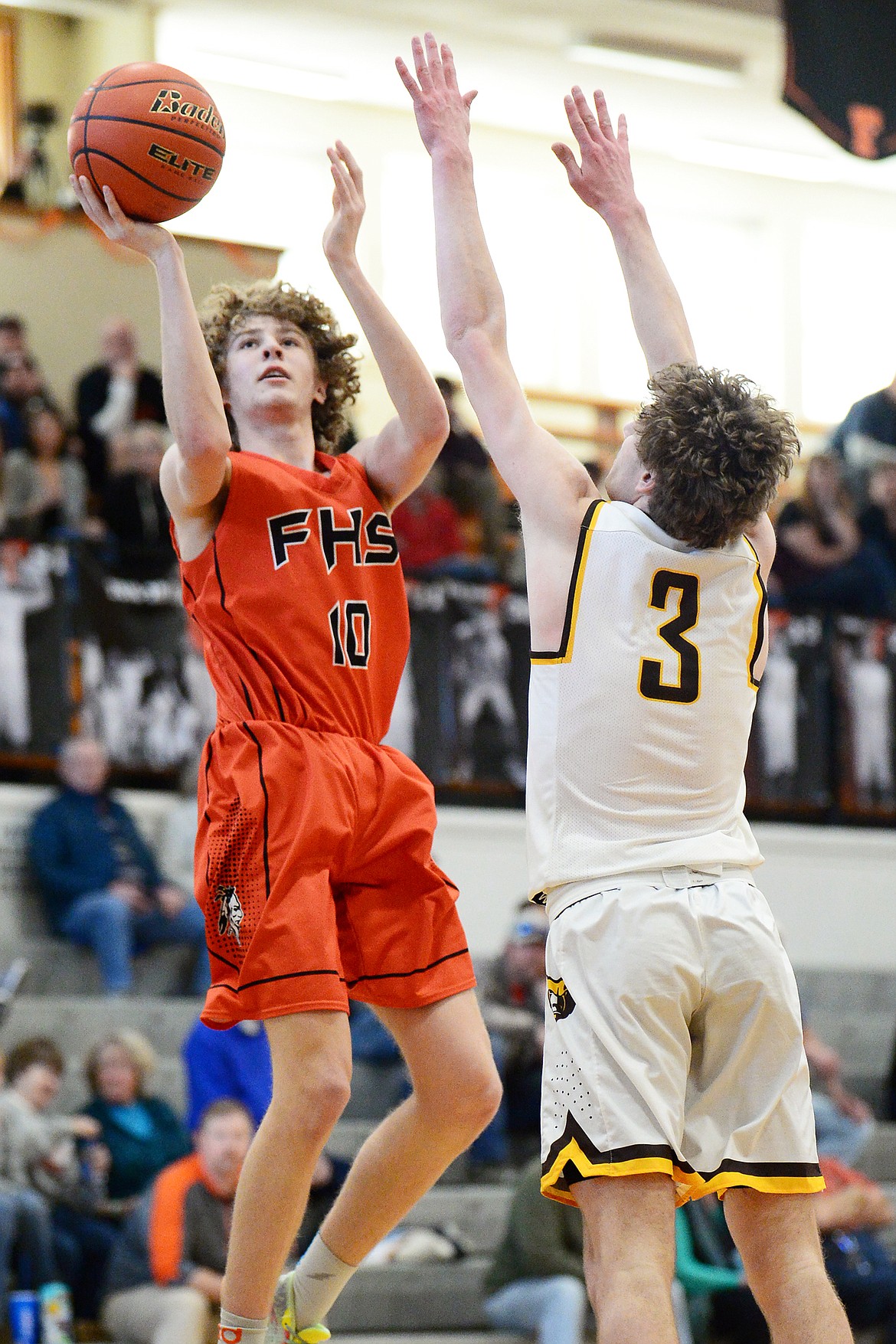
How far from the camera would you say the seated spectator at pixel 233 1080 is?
286 inches

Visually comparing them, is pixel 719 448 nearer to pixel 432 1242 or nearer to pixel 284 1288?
pixel 284 1288

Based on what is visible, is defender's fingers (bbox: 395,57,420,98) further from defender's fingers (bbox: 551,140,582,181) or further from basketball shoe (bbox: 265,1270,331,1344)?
basketball shoe (bbox: 265,1270,331,1344)

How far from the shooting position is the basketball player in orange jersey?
147 inches

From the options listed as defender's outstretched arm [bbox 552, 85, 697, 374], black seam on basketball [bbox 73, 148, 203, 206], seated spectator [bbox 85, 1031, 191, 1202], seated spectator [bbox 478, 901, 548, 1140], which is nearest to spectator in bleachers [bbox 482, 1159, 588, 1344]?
seated spectator [bbox 478, 901, 548, 1140]

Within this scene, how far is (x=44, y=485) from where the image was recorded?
33.8 feet

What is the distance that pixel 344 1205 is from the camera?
13.1 feet

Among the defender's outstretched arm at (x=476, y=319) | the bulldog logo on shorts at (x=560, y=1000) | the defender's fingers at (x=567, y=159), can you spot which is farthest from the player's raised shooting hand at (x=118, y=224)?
the bulldog logo on shorts at (x=560, y=1000)

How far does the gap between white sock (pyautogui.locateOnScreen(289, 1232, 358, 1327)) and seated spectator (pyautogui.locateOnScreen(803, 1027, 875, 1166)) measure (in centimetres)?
511

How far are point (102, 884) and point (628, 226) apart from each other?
18.5ft

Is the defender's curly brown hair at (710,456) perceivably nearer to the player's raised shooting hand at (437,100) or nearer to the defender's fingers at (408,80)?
the player's raised shooting hand at (437,100)

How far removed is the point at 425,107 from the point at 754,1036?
2.33 meters

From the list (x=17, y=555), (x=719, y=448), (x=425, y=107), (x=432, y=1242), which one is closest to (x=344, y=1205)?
(x=719, y=448)

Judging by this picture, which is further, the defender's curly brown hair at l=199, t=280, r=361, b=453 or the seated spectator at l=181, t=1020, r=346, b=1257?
the seated spectator at l=181, t=1020, r=346, b=1257

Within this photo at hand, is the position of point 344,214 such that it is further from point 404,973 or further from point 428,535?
point 428,535
